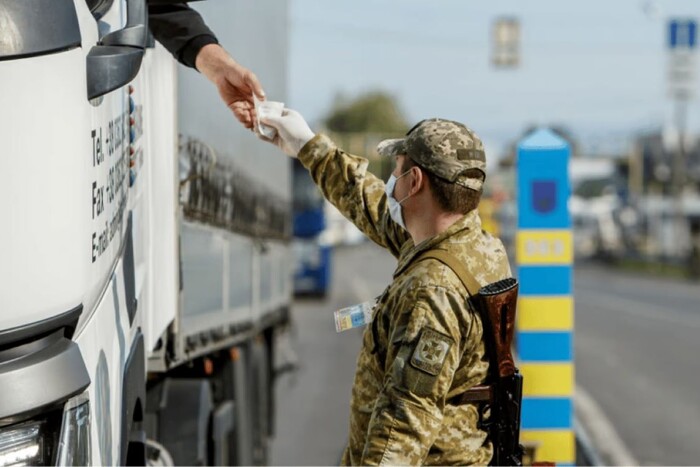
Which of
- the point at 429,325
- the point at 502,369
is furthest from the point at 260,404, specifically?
the point at 429,325

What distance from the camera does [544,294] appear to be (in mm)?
6562

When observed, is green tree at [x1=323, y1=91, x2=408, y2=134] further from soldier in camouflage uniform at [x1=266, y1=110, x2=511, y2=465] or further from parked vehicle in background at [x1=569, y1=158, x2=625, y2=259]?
soldier in camouflage uniform at [x1=266, y1=110, x2=511, y2=465]

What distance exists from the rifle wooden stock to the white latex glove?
107 centimetres

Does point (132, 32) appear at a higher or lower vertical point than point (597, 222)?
higher

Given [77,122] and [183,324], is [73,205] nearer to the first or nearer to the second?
[77,122]

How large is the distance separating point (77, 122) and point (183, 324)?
2411 mm

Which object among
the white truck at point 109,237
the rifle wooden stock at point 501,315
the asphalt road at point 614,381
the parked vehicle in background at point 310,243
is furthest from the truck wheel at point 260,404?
the parked vehicle in background at point 310,243

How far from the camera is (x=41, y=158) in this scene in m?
2.64

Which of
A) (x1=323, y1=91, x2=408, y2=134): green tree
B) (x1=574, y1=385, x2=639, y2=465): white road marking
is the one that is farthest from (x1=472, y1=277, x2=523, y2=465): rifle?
(x1=323, y1=91, x2=408, y2=134): green tree

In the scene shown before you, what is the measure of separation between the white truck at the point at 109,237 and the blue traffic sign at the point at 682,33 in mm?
Answer: 33877

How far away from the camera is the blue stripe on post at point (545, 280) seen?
655cm

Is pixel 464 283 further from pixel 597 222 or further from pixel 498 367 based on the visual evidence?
pixel 597 222

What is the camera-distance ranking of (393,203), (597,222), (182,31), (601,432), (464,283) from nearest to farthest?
(464,283) → (393,203) → (182,31) → (601,432) → (597,222)

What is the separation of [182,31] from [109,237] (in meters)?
1.38
